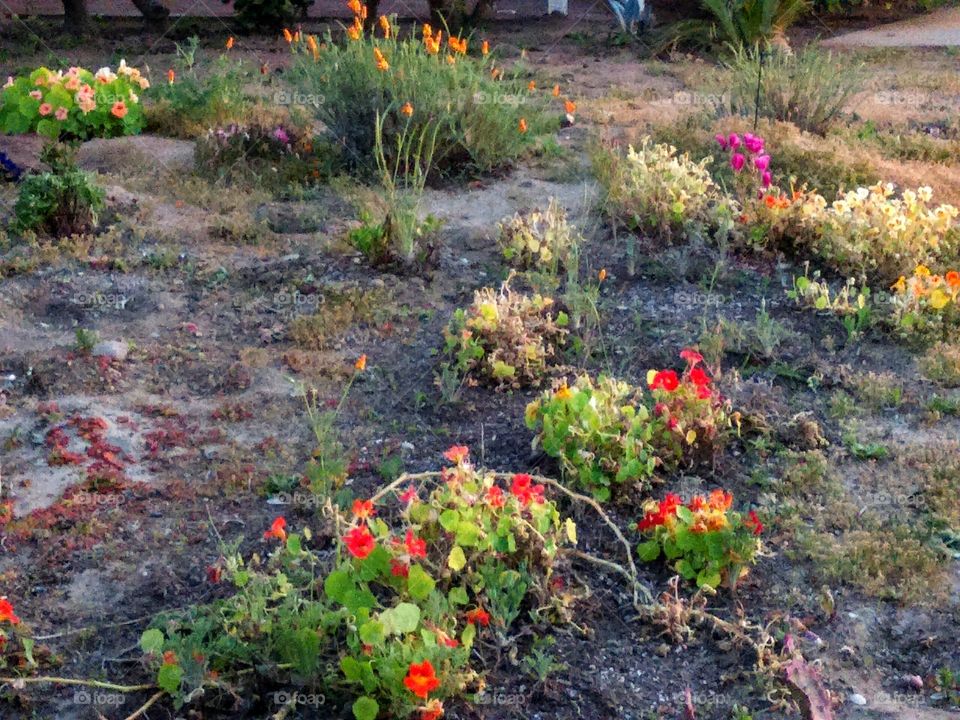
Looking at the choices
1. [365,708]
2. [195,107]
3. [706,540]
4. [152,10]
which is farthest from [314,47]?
[152,10]

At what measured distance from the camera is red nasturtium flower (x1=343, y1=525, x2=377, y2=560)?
2969 millimetres

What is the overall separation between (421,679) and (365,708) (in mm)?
213

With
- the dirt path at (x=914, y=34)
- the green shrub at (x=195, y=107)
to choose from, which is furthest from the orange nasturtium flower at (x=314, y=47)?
the dirt path at (x=914, y=34)

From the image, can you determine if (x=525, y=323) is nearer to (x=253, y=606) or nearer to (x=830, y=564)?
(x=830, y=564)

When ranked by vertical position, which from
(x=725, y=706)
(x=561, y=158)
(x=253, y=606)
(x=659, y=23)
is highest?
(x=659, y=23)

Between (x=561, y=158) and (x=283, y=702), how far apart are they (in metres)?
5.16

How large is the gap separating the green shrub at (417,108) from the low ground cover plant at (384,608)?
401 centimetres

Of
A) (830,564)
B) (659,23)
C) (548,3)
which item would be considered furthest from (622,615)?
(548,3)

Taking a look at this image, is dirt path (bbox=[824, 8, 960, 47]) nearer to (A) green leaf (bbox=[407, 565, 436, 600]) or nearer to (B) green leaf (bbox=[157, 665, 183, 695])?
(A) green leaf (bbox=[407, 565, 436, 600])

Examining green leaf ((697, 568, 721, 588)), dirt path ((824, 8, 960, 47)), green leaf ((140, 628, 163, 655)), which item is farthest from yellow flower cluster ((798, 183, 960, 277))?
dirt path ((824, 8, 960, 47))

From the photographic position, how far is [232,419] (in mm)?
4371

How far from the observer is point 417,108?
706cm

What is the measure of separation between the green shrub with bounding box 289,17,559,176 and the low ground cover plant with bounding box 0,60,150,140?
1.24 metres

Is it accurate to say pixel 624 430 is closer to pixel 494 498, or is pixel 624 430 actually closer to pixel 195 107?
pixel 494 498
